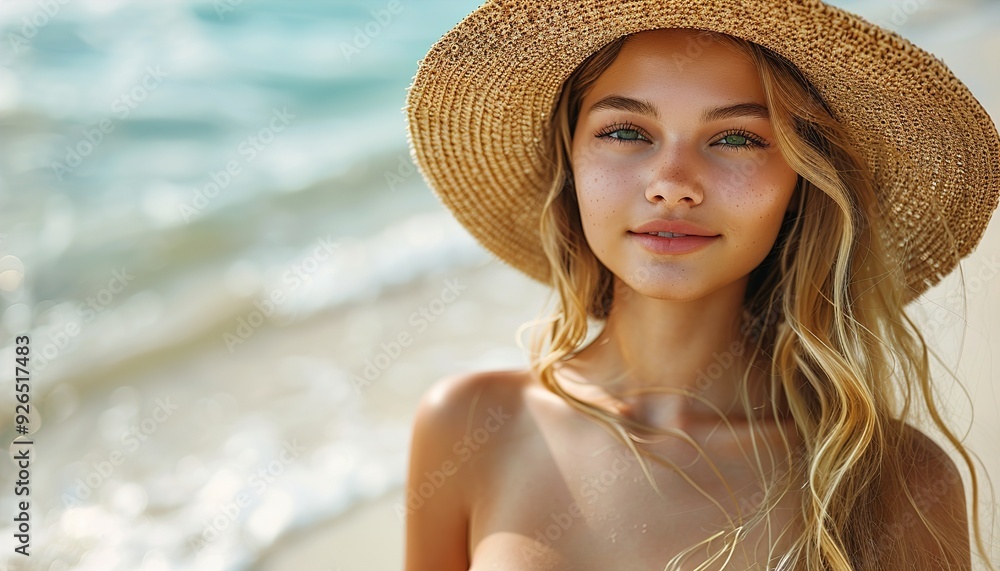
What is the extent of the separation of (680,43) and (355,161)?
19.8 ft

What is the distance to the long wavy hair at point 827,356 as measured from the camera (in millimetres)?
2075

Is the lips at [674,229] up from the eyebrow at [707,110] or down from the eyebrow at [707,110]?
down

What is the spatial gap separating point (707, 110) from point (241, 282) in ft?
15.1

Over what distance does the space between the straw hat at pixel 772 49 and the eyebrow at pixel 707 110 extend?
0.38 feet

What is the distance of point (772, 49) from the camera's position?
6.44 ft

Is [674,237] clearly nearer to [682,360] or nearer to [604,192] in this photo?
[604,192]

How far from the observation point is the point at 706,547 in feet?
6.98

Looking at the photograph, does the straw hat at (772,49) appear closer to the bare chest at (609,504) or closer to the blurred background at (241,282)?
the blurred background at (241,282)

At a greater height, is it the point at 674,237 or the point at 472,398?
the point at 674,237

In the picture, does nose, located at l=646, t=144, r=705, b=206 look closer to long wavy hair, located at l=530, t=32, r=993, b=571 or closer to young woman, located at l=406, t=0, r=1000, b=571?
young woman, located at l=406, t=0, r=1000, b=571

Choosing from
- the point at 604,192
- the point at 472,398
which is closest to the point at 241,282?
the point at 472,398

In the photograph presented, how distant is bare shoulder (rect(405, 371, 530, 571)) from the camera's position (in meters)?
2.43

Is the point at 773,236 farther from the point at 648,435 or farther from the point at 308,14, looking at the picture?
the point at 308,14

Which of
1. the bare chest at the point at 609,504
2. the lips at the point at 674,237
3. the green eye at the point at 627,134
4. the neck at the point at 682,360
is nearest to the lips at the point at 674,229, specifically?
the lips at the point at 674,237
